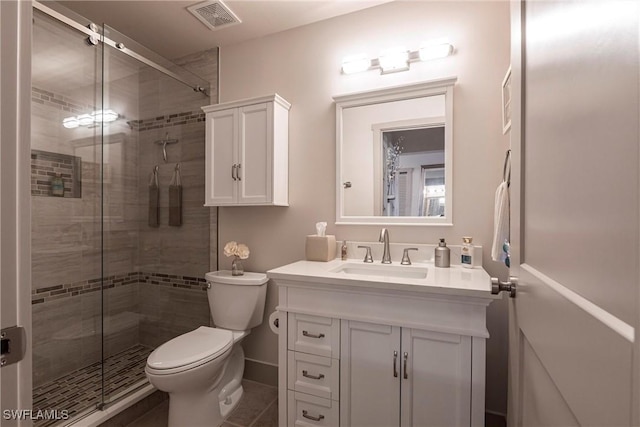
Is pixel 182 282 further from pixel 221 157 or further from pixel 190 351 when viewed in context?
pixel 221 157

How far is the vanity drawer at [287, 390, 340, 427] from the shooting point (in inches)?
54.0

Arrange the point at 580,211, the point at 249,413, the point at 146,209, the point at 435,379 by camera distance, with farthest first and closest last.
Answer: the point at 146,209 → the point at 249,413 → the point at 435,379 → the point at 580,211

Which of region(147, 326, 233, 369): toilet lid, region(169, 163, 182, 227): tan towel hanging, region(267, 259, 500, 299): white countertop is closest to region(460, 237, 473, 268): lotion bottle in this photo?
region(267, 259, 500, 299): white countertop

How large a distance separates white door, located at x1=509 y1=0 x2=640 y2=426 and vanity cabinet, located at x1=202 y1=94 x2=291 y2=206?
1487mm

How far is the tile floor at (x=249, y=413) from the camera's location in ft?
5.54

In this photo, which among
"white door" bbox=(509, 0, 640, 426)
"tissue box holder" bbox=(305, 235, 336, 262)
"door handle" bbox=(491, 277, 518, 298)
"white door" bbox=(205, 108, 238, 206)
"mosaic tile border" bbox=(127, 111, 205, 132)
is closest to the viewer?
"white door" bbox=(509, 0, 640, 426)

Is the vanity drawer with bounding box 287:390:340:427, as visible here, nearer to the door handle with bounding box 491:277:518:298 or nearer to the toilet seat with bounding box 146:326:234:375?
the toilet seat with bounding box 146:326:234:375

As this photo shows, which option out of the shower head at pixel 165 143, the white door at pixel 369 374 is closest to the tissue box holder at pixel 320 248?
the white door at pixel 369 374

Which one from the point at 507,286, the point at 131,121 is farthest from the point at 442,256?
the point at 131,121

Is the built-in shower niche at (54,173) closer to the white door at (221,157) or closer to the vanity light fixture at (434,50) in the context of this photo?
the white door at (221,157)

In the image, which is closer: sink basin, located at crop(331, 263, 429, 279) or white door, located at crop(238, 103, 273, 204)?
sink basin, located at crop(331, 263, 429, 279)

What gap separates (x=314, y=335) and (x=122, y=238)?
1.56m

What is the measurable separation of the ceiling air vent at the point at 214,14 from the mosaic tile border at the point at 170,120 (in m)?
0.62

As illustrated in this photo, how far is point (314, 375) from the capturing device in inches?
55.5
